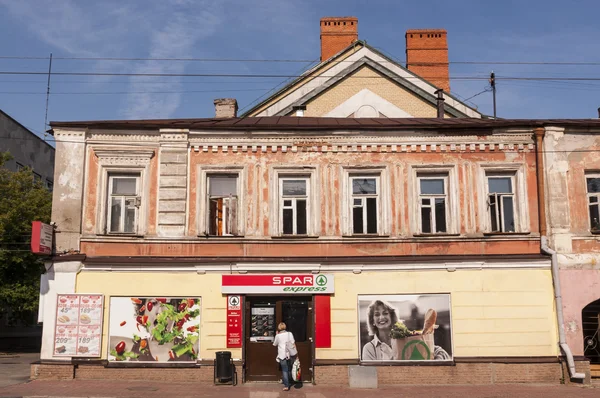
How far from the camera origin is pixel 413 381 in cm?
1625

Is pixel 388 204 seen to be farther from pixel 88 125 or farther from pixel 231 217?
pixel 88 125

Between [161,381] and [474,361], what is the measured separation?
27.3 feet

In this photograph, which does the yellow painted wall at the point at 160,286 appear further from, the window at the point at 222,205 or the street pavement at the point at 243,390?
the street pavement at the point at 243,390

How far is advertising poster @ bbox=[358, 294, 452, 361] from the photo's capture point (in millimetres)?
16422

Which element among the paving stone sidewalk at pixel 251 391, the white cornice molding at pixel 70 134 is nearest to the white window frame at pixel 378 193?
the paving stone sidewalk at pixel 251 391

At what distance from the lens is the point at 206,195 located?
17359 mm

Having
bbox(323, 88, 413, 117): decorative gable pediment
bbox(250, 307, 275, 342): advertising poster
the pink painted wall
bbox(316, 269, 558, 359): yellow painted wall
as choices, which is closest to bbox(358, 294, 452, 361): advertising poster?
bbox(316, 269, 558, 359): yellow painted wall

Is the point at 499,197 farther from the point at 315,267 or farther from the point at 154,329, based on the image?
the point at 154,329

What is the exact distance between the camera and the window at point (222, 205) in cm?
1727

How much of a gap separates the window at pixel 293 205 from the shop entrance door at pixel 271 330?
1.97 metres

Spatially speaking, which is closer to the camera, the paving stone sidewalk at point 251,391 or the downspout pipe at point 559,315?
the paving stone sidewalk at point 251,391

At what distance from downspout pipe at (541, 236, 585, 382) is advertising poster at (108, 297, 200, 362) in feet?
31.6

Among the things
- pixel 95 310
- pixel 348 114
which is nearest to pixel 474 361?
pixel 95 310

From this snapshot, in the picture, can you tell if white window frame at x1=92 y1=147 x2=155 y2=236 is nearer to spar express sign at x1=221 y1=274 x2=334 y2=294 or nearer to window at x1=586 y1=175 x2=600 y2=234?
spar express sign at x1=221 y1=274 x2=334 y2=294
